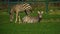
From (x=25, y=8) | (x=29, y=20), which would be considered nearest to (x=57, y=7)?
(x=25, y=8)

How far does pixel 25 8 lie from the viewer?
1296 centimetres

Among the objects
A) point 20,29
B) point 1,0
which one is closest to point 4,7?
point 1,0

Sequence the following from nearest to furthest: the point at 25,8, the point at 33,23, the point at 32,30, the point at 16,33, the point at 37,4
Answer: the point at 16,33 → the point at 32,30 → the point at 33,23 → the point at 25,8 → the point at 37,4

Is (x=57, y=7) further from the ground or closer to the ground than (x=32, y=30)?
closer to the ground

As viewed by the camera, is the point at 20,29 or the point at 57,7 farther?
the point at 57,7

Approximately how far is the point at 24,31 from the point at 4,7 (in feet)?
27.9

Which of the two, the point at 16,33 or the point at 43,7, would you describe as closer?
the point at 16,33

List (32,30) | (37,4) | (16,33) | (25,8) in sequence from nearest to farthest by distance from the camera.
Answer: (16,33), (32,30), (25,8), (37,4)

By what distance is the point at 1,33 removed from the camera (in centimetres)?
857

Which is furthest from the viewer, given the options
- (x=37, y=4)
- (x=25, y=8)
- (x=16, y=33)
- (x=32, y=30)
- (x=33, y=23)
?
(x=37, y=4)

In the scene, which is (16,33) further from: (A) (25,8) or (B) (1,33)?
(A) (25,8)

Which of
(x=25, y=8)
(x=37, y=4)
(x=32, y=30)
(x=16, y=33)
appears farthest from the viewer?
(x=37, y=4)

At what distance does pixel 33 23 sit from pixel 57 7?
6.71m

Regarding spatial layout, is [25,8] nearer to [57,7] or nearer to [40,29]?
[40,29]
